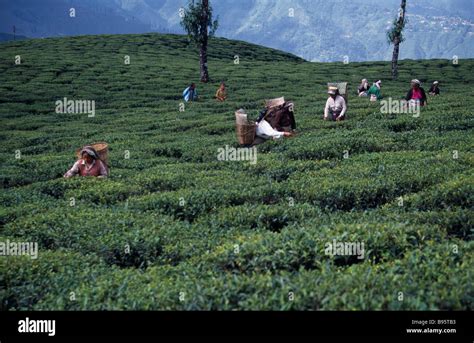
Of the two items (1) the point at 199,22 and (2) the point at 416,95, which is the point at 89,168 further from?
(1) the point at 199,22

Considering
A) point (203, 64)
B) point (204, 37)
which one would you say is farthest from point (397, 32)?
point (203, 64)

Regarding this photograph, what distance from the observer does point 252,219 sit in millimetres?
12211

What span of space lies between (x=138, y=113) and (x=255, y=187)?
27.2m

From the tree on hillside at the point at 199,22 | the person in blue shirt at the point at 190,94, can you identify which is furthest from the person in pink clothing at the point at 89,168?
the tree on hillside at the point at 199,22

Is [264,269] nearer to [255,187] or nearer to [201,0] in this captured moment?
[255,187]

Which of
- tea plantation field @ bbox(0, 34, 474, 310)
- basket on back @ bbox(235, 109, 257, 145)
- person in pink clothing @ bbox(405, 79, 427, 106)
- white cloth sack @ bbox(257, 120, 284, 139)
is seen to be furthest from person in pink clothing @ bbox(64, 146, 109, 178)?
person in pink clothing @ bbox(405, 79, 427, 106)

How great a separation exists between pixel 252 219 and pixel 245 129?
1016cm

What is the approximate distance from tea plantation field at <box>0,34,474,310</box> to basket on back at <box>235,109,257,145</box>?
1.99ft

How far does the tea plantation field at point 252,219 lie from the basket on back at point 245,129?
23.9 inches

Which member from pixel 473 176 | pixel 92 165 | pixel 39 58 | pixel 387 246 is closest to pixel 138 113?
pixel 92 165

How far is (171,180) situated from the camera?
1681 centimetres

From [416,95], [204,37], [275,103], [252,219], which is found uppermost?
[204,37]

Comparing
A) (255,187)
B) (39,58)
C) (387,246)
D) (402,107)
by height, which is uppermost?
(39,58)

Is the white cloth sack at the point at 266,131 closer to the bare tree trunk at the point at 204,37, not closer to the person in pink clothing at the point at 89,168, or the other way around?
the person in pink clothing at the point at 89,168
